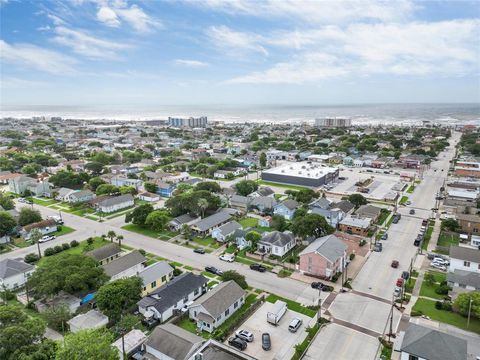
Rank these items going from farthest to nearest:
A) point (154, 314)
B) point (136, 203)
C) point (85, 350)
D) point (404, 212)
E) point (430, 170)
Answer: point (430, 170) < point (136, 203) < point (404, 212) < point (154, 314) < point (85, 350)

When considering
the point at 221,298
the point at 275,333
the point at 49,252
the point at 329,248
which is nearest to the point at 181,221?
the point at 49,252

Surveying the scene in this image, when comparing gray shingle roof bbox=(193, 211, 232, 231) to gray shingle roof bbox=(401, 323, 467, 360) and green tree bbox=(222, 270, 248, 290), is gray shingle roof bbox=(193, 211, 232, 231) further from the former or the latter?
gray shingle roof bbox=(401, 323, 467, 360)

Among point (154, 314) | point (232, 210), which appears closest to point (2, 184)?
point (232, 210)

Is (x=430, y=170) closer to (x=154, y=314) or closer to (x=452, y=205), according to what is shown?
(x=452, y=205)

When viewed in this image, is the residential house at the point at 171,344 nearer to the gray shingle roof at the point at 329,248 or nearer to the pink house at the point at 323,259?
the pink house at the point at 323,259

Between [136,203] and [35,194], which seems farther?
[35,194]
